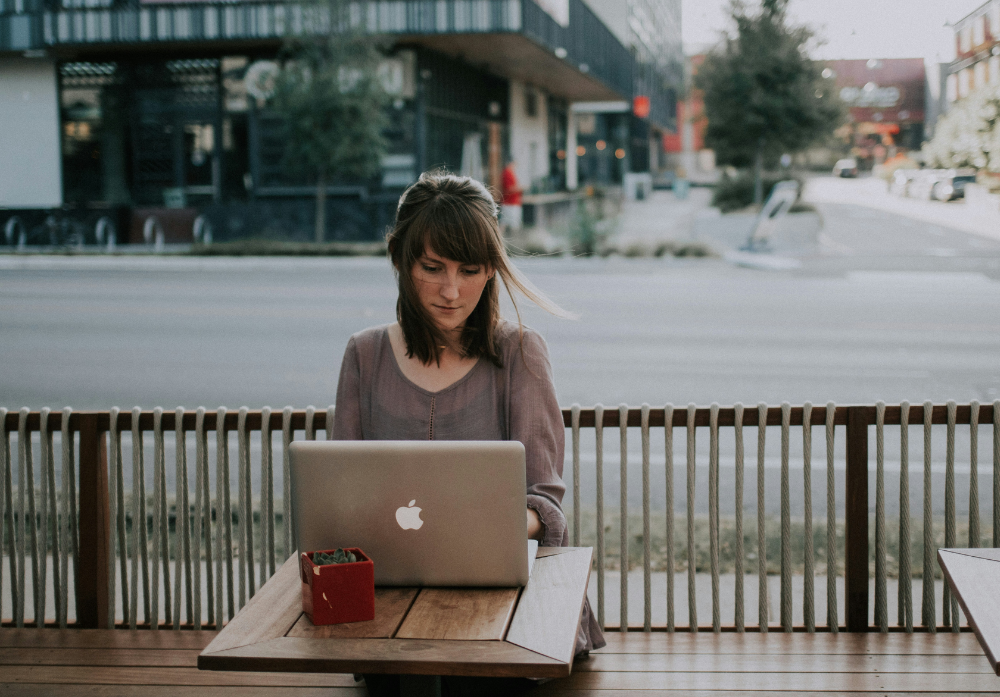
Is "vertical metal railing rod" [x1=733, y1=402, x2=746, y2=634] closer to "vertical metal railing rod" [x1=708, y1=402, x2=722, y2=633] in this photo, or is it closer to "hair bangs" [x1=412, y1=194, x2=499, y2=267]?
"vertical metal railing rod" [x1=708, y1=402, x2=722, y2=633]

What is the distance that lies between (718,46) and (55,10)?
14.0 m

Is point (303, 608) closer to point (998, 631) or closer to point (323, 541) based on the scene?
point (323, 541)

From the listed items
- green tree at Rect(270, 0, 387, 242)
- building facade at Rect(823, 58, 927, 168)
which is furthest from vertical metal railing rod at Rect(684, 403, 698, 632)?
green tree at Rect(270, 0, 387, 242)

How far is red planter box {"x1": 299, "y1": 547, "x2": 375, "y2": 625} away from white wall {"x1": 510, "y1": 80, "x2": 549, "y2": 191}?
27.3 metres

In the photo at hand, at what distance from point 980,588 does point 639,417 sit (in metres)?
1.34

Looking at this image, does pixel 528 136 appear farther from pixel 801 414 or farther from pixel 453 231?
pixel 453 231

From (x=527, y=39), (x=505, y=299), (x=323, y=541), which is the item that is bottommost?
(x=323, y=541)

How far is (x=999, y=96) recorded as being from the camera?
6062mm

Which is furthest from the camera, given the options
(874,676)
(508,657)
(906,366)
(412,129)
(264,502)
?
(412,129)

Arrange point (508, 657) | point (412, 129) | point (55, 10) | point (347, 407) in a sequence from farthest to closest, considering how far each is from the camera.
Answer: point (412, 129), point (55, 10), point (347, 407), point (508, 657)

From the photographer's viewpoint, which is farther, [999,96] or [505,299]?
[999,96]

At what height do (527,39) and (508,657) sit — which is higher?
(527,39)

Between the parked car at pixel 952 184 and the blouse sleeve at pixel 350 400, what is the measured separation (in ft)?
20.1

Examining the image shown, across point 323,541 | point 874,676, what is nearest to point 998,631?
point 874,676
